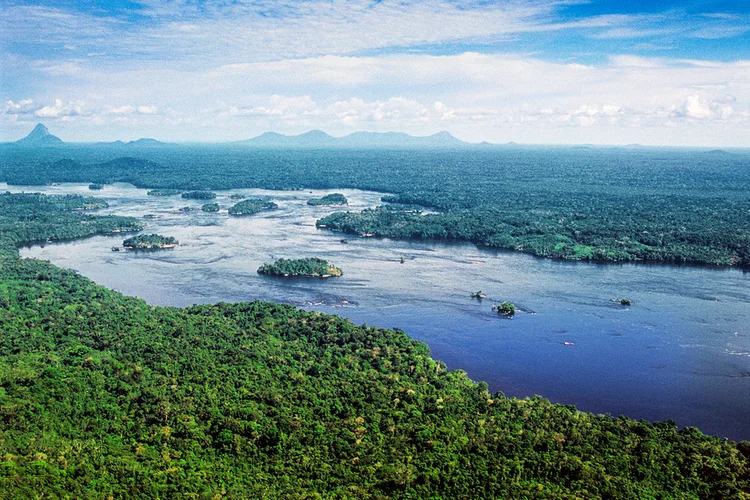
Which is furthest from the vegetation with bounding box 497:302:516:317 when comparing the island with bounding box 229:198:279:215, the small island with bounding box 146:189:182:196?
the small island with bounding box 146:189:182:196

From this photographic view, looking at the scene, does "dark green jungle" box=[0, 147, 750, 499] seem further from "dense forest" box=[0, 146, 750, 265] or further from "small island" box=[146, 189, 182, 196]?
"small island" box=[146, 189, 182, 196]

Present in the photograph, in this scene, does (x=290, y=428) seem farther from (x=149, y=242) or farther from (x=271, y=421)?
(x=149, y=242)

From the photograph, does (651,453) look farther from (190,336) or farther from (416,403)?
(190,336)

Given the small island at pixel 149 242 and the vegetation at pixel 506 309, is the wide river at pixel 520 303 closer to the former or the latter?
the vegetation at pixel 506 309

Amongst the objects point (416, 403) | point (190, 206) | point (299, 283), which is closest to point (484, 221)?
point (299, 283)

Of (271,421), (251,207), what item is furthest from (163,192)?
(271,421)
